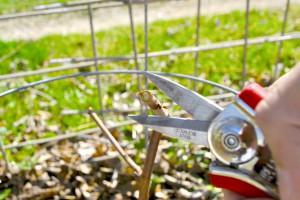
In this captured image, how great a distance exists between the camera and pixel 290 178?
2.01 ft

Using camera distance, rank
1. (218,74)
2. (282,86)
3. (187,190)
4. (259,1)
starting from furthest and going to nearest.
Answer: (259,1) < (218,74) < (187,190) < (282,86)

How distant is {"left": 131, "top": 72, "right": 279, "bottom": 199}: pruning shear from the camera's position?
68 centimetres

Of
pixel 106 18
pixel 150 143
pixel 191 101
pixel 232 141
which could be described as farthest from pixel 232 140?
pixel 106 18

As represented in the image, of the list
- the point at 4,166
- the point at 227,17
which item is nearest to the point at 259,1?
the point at 227,17

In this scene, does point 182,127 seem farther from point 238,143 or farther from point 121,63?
point 121,63

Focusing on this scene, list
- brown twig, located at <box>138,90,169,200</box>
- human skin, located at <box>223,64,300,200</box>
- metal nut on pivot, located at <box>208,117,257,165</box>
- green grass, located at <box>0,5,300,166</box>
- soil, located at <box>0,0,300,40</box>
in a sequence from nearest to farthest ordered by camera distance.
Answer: human skin, located at <box>223,64,300,200</box>
metal nut on pivot, located at <box>208,117,257,165</box>
brown twig, located at <box>138,90,169,200</box>
green grass, located at <box>0,5,300,166</box>
soil, located at <box>0,0,300,40</box>

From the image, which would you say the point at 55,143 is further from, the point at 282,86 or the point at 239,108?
the point at 282,86

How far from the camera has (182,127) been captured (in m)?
0.78

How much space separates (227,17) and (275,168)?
2.34 metres

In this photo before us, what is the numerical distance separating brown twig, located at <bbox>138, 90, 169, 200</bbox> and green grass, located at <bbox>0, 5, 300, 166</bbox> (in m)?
→ 0.63

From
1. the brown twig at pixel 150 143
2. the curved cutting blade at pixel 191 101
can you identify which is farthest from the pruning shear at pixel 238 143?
the brown twig at pixel 150 143

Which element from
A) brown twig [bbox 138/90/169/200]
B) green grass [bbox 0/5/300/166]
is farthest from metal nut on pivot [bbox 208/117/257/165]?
green grass [bbox 0/5/300/166]

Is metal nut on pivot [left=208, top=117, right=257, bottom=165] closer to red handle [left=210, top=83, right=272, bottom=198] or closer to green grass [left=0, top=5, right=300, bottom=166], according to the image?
red handle [left=210, top=83, right=272, bottom=198]

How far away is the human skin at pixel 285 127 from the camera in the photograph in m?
0.59
